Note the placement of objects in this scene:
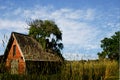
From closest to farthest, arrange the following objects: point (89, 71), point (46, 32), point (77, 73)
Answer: point (77, 73) < point (89, 71) < point (46, 32)

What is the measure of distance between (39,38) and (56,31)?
126 inches

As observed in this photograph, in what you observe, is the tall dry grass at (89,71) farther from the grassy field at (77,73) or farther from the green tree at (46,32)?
the green tree at (46,32)

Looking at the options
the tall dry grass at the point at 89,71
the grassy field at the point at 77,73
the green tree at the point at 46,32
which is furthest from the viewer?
the green tree at the point at 46,32

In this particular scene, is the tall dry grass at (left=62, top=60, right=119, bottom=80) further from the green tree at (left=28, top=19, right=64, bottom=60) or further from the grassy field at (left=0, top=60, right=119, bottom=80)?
the green tree at (left=28, top=19, right=64, bottom=60)

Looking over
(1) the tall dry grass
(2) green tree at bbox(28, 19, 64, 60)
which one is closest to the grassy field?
(1) the tall dry grass

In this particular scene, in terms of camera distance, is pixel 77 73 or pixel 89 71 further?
pixel 89 71

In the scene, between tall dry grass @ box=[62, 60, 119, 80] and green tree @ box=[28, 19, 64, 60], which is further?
green tree @ box=[28, 19, 64, 60]

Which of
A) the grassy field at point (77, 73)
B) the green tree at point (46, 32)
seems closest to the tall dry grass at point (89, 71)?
the grassy field at point (77, 73)

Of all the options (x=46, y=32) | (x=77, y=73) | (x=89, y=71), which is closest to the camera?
(x=77, y=73)

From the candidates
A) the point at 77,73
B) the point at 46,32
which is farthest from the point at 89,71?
the point at 46,32

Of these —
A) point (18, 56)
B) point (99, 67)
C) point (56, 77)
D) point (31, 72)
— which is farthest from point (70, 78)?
point (18, 56)

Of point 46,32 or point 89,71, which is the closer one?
point 89,71

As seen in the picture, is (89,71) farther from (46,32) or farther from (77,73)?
(46,32)

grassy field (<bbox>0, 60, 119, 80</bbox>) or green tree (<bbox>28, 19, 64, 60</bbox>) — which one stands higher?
green tree (<bbox>28, 19, 64, 60</bbox>)
